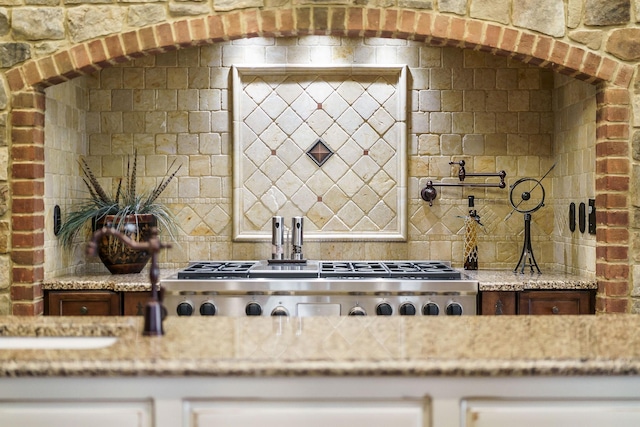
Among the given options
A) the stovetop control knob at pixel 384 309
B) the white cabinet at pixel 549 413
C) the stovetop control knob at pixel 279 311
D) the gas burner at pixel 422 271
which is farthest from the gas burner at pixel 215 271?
the white cabinet at pixel 549 413

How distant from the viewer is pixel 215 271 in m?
3.66

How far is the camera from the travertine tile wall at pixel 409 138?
4.27 m

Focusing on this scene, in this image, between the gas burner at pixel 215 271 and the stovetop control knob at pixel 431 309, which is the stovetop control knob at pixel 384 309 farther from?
the gas burner at pixel 215 271

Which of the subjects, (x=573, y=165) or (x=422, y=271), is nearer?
(x=422, y=271)

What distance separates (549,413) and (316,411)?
604 mm

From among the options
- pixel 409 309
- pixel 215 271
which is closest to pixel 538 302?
pixel 409 309

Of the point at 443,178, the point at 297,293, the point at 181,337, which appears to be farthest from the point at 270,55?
the point at 181,337

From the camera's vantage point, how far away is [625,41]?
3.38m

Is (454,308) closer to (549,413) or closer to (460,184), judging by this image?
(460,184)

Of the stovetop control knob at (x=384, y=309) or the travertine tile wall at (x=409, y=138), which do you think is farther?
the travertine tile wall at (x=409, y=138)

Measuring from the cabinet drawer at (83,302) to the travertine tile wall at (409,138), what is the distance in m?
0.77

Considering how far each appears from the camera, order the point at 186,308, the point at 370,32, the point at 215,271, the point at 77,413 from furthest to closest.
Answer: the point at 215,271 < the point at 186,308 < the point at 370,32 < the point at 77,413

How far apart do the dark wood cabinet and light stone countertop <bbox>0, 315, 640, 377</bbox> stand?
55.5 inches

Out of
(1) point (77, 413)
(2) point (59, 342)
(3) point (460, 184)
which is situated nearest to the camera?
(1) point (77, 413)
